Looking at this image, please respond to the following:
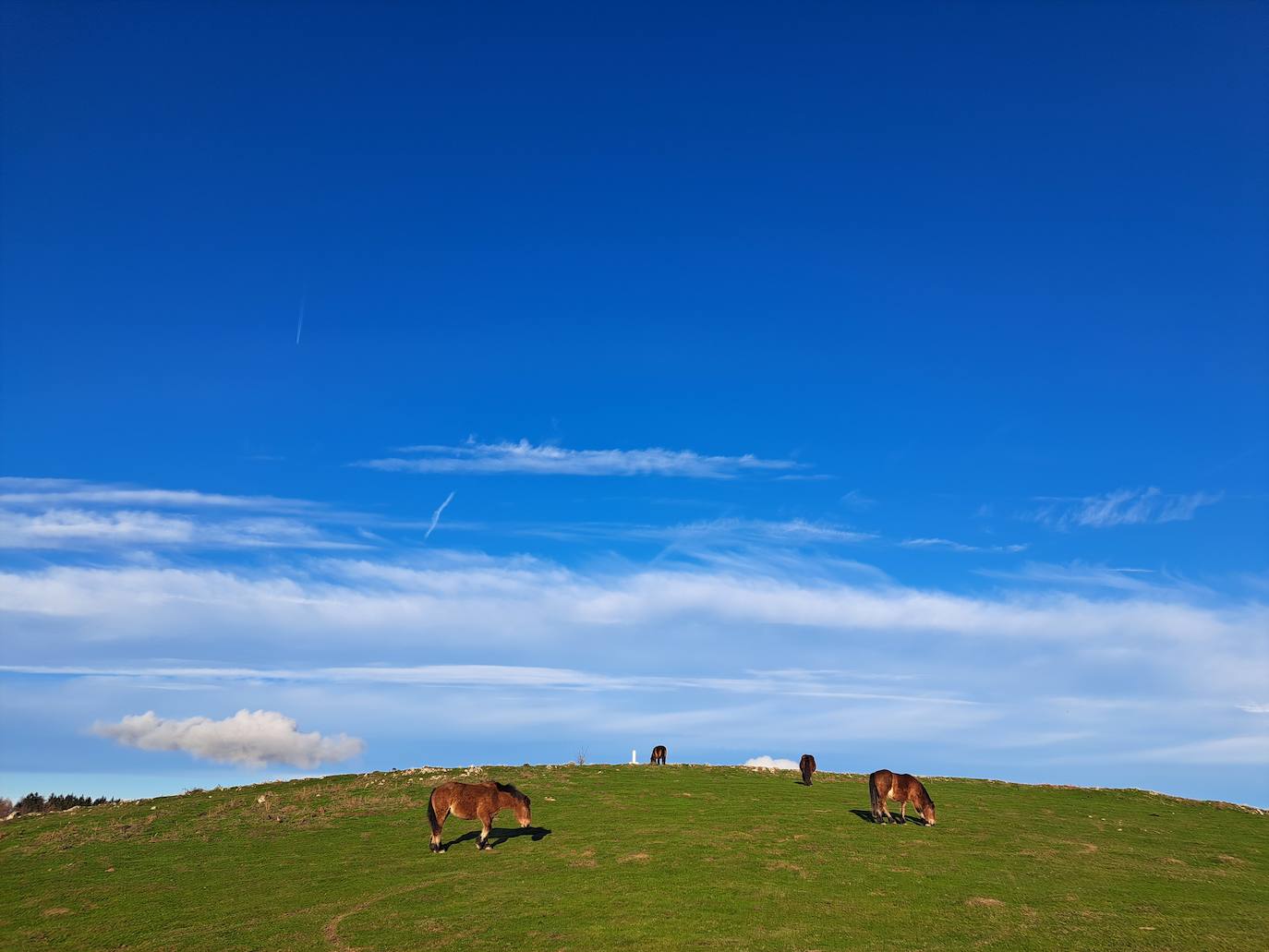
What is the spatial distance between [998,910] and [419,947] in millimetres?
16343

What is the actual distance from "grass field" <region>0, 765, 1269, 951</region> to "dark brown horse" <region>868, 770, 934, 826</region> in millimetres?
806

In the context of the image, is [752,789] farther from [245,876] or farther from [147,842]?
[147,842]

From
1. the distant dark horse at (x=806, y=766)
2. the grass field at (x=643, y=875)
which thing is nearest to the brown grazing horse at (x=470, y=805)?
the grass field at (x=643, y=875)

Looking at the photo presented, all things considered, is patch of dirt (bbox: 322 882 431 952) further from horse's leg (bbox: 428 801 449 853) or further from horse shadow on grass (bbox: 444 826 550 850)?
horse shadow on grass (bbox: 444 826 550 850)

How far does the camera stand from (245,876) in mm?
29828

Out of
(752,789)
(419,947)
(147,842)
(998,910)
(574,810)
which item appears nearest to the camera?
(419,947)

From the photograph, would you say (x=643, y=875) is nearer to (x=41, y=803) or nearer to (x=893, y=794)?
(x=893, y=794)

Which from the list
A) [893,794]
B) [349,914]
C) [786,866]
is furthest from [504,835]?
[893,794]

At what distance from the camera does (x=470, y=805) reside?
31.8 m

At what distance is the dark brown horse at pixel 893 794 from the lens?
35062 mm

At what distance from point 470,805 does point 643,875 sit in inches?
313

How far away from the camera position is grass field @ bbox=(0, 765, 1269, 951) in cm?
2269

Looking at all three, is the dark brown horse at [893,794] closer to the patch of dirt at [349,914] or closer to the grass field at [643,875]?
the grass field at [643,875]

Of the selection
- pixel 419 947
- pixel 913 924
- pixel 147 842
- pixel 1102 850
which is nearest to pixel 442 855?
pixel 419 947
